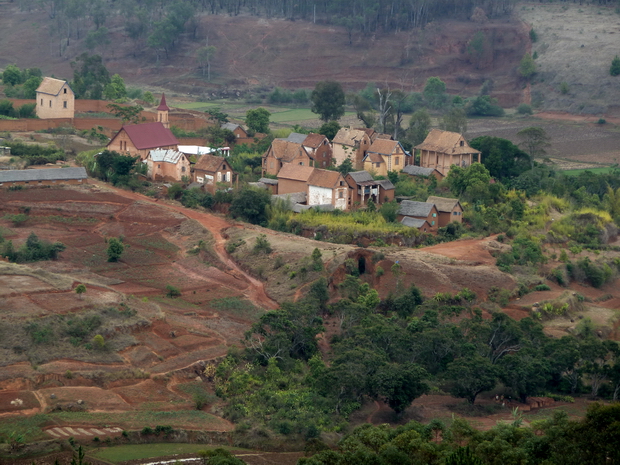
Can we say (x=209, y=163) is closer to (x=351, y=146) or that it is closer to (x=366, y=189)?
(x=351, y=146)

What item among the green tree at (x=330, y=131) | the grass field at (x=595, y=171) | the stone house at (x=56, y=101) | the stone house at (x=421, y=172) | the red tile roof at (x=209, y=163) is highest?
the stone house at (x=56, y=101)

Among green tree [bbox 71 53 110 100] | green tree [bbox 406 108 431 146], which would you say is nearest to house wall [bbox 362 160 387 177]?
green tree [bbox 406 108 431 146]

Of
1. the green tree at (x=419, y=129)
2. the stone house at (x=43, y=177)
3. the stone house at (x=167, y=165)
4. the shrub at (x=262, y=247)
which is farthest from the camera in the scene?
the green tree at (x=419, y=129)

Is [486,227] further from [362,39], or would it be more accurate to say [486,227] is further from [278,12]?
[278,12]

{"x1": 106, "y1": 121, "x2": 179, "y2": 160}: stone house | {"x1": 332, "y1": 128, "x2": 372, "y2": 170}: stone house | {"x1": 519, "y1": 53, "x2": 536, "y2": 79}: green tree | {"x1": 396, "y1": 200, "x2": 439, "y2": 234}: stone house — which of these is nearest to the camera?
{"x1": 396, "y1": 200, "x2": 439, "y2": 234}: stone house

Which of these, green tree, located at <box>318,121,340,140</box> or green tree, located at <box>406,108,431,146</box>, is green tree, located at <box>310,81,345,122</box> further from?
green tree, located at <box>318,121,340,140</box>

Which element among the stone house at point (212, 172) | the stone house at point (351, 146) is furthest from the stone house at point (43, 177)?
the stone house at point (351, 146)

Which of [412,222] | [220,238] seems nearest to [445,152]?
[412,222]

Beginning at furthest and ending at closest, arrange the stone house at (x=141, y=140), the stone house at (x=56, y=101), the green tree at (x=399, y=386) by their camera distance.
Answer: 1. the stone house at (x=56, y=101)
2. the stone house at (x=141, y=140)
3. the green tree at (x=399, y=386)

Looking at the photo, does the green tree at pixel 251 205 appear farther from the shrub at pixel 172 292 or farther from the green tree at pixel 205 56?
the green tree at pixel 205 56
